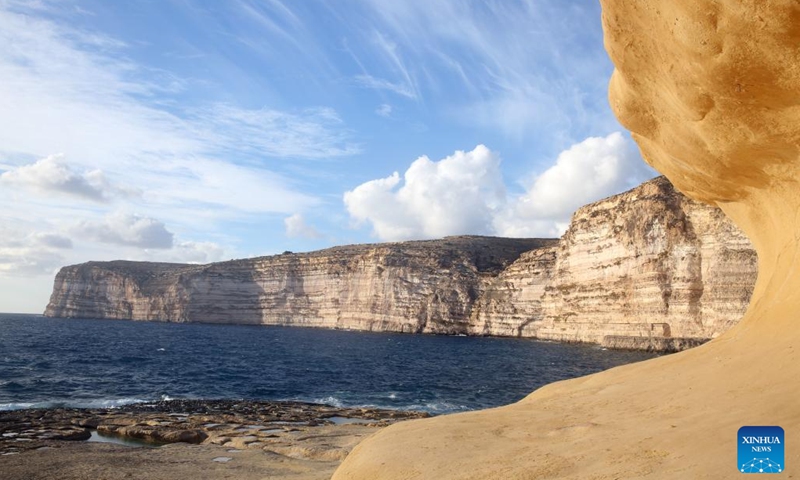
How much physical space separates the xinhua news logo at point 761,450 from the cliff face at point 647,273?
54856 mm

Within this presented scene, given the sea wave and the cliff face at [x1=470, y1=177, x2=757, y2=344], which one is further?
the cliff face at [x1=470, y1=177, x2=757, y2=344]

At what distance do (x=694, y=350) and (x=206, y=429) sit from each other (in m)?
14.8

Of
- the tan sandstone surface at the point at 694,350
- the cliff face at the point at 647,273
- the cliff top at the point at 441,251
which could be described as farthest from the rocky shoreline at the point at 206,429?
the cliff top at the point at 441,251

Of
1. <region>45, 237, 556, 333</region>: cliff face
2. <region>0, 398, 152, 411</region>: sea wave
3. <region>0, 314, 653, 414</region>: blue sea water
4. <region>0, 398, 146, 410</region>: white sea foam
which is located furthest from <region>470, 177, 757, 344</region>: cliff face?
<region>0, 398, 146, 410</region>: white sea foam

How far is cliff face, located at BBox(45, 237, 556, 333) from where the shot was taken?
10312cm

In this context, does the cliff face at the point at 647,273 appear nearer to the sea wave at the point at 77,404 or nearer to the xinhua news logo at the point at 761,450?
the sea wave at the point at 77,404

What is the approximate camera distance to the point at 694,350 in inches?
375

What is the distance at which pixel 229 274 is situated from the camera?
125938 mm

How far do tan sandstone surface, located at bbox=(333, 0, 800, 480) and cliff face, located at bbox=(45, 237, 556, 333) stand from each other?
90658mm

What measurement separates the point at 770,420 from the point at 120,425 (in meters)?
19.2

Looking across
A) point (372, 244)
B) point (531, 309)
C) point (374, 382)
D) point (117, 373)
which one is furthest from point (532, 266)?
point (117, 373)

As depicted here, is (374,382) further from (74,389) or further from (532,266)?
(532,266)

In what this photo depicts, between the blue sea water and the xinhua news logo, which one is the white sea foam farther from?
the xinhua news logo

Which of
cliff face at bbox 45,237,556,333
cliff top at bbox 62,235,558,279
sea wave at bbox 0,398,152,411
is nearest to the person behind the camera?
sea wave at bbox 0,398,152,411
